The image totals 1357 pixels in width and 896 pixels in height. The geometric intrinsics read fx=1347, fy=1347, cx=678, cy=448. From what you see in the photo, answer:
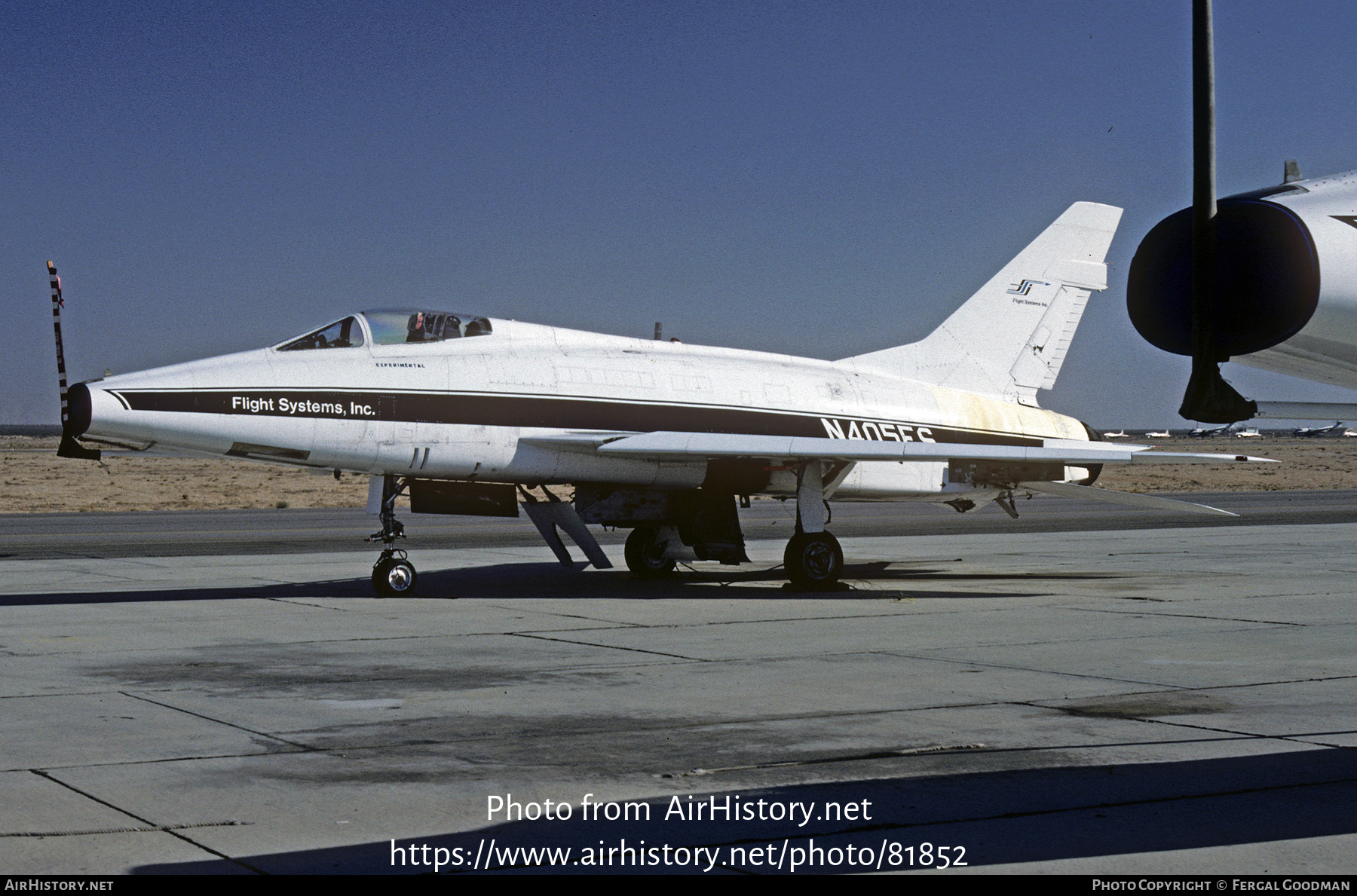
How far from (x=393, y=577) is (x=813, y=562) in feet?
17.6

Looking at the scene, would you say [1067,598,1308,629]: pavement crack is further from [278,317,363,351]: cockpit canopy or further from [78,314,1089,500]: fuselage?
[278,317,363,351]: cockpit canopy

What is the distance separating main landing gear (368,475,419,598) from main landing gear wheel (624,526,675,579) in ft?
13.8

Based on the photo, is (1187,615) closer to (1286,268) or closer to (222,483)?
(1286,268)

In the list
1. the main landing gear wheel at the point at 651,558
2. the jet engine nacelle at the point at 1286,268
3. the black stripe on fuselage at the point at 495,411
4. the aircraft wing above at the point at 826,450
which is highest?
the jet engine nacelle at the point at 1286,268

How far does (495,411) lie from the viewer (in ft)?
53.1

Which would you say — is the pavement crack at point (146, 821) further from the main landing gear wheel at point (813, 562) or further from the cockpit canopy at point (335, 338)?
the main landing gear wheel at point (813, 562)

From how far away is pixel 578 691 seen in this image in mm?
9812

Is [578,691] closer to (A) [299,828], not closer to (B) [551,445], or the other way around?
(A) [299,828]

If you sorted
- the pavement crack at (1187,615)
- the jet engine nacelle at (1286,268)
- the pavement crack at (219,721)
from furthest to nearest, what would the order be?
the pavement crack at (1187,615) → the pavement crack at (219,721) → the jet engine nacelle at (1286,268)

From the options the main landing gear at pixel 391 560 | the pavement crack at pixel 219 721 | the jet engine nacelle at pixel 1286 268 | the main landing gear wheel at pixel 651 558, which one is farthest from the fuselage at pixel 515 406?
the jet engine nacelle at pixel 1286 268

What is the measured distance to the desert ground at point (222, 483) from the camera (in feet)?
151

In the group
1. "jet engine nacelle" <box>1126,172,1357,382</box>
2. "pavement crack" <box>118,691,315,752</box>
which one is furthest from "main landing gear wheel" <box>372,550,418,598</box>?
"jet engine nacelle" <box>1126,172,1357,382</box>

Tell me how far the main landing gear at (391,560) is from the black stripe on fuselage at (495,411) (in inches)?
41.8

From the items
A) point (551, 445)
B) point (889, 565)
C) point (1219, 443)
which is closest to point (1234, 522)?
point (889, 565)
